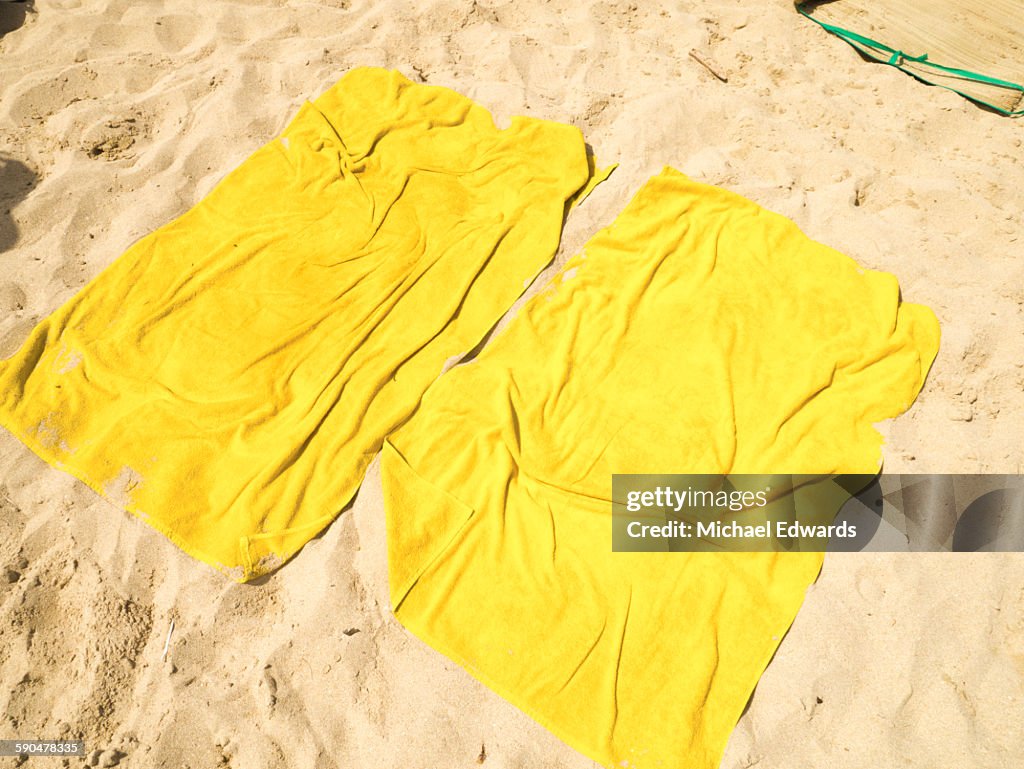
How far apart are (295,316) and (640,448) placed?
1.42 m

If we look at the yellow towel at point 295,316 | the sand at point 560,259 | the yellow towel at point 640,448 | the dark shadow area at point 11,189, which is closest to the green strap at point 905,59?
the sand at point 560,259

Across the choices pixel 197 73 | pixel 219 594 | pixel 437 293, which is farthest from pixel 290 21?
pixel 219 594

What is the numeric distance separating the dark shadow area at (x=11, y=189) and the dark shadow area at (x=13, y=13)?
1049 mm

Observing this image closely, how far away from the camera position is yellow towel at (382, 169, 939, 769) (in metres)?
1.96

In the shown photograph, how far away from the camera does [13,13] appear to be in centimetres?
354

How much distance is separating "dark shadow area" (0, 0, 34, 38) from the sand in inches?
0.5

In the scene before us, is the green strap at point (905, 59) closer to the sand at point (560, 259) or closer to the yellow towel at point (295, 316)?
the sand at point (560, 259)

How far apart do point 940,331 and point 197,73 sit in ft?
A: 11.9

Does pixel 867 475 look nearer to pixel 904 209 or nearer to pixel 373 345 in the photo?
pixel 904 209

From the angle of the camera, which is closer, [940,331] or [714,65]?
[940,331]

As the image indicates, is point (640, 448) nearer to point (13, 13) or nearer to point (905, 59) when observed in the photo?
point (905, 59)

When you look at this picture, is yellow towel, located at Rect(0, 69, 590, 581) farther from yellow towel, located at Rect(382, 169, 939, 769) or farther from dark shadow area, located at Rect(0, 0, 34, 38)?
dark shadow area, located at Rect(0, 0, 34, 38)

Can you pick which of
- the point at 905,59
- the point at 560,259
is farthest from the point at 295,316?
the point at 905,59

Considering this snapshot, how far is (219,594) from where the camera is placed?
206 centimetres
